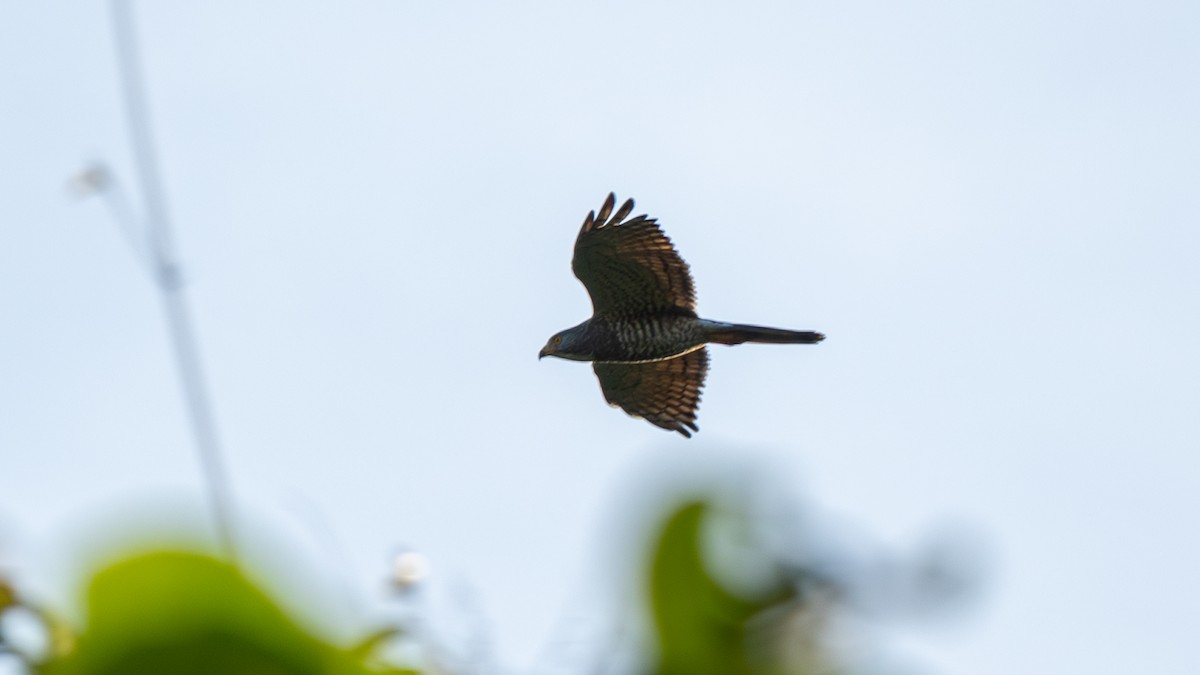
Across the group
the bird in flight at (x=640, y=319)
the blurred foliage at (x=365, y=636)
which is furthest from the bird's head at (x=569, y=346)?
the blurred foliage at (x=365, y=636)

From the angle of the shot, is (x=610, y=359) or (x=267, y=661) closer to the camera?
(x=267, y=661)

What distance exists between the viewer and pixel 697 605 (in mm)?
1542

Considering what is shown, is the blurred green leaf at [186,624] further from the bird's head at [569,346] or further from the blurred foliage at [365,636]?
the bird's head at [569,346]

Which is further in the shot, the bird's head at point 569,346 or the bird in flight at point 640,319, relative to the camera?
the bird's head at point 569,346

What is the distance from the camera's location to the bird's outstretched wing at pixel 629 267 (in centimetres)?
1161

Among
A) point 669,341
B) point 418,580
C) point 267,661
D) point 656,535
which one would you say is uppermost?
point 669,341

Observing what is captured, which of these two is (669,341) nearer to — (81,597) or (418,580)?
(418,580)

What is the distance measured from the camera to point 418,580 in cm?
272

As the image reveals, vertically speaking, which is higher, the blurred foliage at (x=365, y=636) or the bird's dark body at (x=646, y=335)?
the bird's dark body at (x=646, y=335)

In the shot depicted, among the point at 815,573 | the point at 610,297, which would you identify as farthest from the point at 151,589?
the point at 610,297

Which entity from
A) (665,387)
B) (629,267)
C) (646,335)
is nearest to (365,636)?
(629,267)

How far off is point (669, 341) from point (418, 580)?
966cm

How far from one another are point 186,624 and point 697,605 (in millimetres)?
568

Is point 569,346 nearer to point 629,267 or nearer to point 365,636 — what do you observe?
point 629,267
